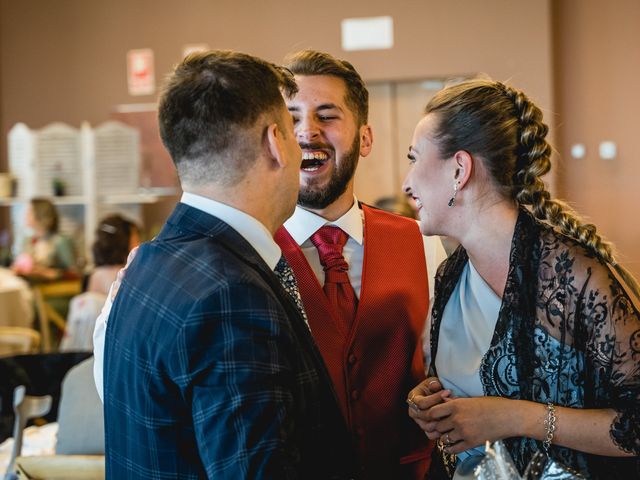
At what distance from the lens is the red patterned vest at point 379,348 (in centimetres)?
173

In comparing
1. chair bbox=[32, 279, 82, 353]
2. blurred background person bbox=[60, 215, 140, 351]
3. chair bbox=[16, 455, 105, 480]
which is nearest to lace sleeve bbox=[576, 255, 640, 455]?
chair bbox=[16, 455, 105, 480]

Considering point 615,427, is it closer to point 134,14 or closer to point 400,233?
point 400,233

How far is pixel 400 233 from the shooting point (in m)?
1.95

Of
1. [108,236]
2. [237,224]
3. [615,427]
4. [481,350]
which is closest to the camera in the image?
[237,224]

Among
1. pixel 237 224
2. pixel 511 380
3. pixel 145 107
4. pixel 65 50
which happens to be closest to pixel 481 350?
pixel 511 380

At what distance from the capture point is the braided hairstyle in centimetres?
165

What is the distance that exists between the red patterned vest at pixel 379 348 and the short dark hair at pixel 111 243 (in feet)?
12.1

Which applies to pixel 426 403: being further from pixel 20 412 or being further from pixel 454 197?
pixel 20 412

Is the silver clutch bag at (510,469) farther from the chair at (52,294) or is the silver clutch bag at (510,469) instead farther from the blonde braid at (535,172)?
the chair at (52,294)

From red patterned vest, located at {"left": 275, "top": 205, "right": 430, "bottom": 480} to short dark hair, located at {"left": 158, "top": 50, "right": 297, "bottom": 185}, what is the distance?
1.80 ft

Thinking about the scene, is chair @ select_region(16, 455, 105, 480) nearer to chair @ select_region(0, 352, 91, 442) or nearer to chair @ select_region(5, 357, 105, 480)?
chair @ select_region(5, 357, 105, 480)

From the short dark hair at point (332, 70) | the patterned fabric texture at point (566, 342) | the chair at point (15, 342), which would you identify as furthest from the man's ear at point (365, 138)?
the chair at point (15, 342)

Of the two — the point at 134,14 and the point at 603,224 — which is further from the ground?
the point at 134,14

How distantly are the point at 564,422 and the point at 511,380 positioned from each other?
0.40 ft
